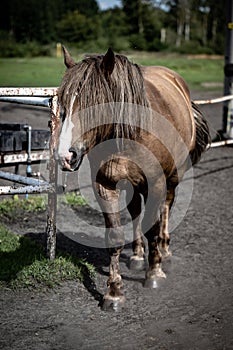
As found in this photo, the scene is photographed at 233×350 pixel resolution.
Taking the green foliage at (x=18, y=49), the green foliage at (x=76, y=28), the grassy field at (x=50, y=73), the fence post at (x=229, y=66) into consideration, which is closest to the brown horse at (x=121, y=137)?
the fence post at (x=229, y=66)

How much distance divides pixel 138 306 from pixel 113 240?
491 millimetres

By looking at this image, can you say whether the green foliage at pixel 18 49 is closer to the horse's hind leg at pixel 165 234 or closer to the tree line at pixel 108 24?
the tree line at pixel 108 24

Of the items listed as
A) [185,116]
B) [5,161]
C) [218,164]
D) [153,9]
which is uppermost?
[153,9]

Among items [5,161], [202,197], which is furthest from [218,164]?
[5,161]

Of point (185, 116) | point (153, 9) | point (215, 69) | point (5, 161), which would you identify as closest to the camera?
point (185, 116)

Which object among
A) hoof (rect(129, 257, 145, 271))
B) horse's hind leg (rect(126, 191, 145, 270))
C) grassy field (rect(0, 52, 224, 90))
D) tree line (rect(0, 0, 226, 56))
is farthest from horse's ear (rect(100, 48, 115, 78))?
tree line (rect(0, 0, 226, 56))

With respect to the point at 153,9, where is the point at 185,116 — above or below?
below

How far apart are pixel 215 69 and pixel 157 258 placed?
1348 inches

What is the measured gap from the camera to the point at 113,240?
362 cm

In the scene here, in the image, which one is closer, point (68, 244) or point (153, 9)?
point (68, 244)

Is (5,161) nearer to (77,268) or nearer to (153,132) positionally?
(77,268)

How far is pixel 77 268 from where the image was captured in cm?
405

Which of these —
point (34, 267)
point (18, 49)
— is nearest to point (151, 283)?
point (34, 267)

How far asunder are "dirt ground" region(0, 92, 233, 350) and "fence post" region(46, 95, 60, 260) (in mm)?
413
